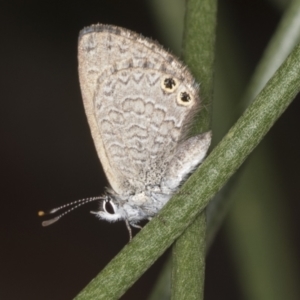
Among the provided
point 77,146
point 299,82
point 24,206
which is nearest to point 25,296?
point 24,206

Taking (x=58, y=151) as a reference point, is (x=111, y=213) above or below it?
above

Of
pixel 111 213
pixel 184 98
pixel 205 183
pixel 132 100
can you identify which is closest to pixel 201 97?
pixel 184 98

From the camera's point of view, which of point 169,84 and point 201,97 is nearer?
point 201,97

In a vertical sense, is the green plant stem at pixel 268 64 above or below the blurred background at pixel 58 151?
above

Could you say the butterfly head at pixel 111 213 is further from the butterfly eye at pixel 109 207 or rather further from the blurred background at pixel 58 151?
the blurred background at pixel 58 151

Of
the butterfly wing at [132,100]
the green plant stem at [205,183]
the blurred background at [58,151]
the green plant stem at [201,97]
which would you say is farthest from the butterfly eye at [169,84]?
the blurred background at [58,151]

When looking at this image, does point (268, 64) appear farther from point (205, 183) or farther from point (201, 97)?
point (205, 183)

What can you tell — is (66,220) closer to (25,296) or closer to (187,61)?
(25,296)
